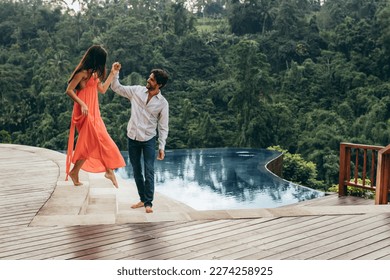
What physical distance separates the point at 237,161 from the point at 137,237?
7636 millimetres

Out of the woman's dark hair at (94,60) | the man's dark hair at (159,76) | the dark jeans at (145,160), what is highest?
the woman's dark hair at (94,60)

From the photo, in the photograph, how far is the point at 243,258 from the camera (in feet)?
7.06

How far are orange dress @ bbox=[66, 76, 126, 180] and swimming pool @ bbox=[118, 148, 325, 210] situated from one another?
258cm

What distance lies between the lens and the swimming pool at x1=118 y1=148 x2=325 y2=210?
20.5 ft

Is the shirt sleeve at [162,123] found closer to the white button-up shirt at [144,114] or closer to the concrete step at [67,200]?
the white button-up shirt at [144,114]

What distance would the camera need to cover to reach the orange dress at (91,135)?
135 inches

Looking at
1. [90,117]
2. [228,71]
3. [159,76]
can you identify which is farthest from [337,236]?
[228,71]

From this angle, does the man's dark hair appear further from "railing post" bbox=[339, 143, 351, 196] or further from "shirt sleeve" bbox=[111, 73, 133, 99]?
"railing post" bbox=[339, 143, 351, 196]

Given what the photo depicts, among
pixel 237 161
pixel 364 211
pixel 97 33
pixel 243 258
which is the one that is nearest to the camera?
pixel 243 258

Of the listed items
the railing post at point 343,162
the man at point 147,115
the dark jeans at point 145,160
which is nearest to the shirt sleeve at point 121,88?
the man at point 147,115

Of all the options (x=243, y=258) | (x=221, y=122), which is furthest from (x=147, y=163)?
(x=221, y=122)

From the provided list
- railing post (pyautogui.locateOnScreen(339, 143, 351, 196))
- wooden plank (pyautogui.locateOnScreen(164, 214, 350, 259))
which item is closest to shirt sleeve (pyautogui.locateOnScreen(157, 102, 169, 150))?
wooden plank (pyautogui.locateOnScreen(164, 214, 350, 259))

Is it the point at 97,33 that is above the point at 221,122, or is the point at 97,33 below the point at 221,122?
above
